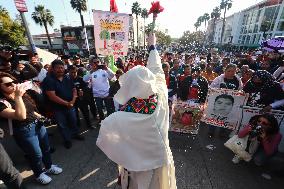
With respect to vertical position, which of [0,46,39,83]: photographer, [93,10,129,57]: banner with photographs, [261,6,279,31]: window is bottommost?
[0,46,39,83]: photographer

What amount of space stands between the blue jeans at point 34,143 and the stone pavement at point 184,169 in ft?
1.53

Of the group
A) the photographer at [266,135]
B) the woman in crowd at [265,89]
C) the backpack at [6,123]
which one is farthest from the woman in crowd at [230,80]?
the backpack at [6,123]

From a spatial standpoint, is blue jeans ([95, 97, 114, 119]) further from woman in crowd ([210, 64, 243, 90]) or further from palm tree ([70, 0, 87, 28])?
palm tree ([70, 0, 87, 28])

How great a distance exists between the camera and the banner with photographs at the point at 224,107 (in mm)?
4488

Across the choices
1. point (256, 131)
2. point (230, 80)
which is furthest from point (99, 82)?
point (256, 131)

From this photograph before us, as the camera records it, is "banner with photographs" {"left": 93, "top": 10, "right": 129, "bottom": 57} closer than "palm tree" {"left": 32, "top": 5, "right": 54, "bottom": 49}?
Yes

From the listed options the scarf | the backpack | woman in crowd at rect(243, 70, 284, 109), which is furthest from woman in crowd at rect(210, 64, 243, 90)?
the backpack

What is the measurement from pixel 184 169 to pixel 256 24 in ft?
214

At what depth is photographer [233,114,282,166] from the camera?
→ 3.54m

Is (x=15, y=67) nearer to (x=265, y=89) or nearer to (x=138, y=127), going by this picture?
(x=138, y=127)

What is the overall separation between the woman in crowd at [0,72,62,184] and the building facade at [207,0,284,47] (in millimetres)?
36273

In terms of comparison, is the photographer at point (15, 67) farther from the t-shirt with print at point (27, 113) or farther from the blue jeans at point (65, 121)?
the t-shirt with print at point (27, 113)

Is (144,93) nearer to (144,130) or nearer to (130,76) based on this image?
(130,76)

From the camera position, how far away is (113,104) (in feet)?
19.5
